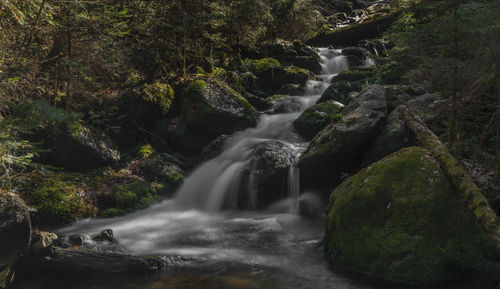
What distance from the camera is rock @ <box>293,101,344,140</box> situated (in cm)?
1019

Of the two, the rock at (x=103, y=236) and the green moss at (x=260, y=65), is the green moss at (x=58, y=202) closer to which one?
the rock at (x=103, y=236)

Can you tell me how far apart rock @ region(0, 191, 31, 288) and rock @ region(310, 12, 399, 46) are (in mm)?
18565

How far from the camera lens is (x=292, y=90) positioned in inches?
546

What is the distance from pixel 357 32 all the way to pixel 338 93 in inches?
376

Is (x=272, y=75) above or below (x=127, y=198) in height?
above

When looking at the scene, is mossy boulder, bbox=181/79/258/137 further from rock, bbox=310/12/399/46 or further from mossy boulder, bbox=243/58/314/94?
rock, bbox=310/12/399/46

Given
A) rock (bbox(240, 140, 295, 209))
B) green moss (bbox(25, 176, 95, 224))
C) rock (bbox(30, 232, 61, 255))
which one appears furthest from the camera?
rock (bbox(240, 140, 295, 209))

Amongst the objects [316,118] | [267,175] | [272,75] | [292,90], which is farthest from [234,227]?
[272,75]

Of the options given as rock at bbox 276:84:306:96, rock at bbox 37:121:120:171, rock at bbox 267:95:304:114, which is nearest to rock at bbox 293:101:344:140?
rock at bbox 267:95:304:114

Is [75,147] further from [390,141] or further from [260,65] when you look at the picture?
[260,65]

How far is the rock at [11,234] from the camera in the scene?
4426 millimetres

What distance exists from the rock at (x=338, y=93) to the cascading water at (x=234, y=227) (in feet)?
5.56

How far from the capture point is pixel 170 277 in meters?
4.96

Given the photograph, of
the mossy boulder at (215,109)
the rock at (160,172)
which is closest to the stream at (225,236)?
the rock at (160,172)
